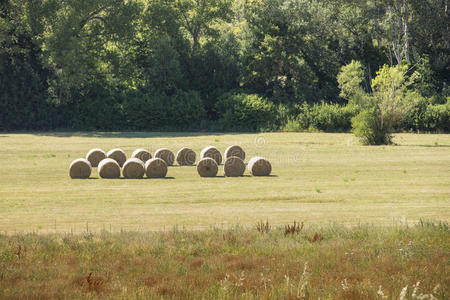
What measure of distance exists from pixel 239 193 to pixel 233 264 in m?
9.94

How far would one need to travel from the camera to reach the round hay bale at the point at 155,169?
23.0 meters

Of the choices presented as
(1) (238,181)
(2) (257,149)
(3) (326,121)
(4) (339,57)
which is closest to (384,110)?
(2) (257,149)

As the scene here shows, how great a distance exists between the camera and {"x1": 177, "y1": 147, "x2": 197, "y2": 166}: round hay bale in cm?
2758

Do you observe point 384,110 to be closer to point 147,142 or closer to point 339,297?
point 147,142

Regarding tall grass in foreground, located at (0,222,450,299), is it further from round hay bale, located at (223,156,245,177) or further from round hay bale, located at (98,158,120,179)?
round hay bale, located at (223,156,245,177)

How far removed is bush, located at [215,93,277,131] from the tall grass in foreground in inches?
1664

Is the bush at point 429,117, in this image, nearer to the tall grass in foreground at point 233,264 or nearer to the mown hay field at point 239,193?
the mown hay field at point 239,193

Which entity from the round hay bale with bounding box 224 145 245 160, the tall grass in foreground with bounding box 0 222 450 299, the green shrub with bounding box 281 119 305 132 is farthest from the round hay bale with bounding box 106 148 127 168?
the green shrub with bounding box 281 119 305 132

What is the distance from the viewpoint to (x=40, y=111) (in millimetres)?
53375

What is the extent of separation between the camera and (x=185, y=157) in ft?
90.7

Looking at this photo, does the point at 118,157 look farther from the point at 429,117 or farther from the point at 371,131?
the point at 429,117

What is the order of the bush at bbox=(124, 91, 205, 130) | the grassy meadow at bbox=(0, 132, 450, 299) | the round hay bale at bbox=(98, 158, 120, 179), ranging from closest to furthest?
the grassy meadow at bbox=(0, 132, 450, 299) → the round hay bale at bbox=(98, 158, 120, 179) → the bush at bbox=(124, 91, 205, 130)

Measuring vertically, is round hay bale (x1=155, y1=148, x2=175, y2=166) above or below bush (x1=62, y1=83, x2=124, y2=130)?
below

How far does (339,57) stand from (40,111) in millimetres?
29495
